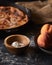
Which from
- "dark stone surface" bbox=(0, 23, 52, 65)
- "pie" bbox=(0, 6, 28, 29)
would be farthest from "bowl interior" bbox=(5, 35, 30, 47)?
"pie" bbox=(0, 6, 28, 29)

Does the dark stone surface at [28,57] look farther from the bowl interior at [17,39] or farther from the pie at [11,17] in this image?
the pie at [11,17]

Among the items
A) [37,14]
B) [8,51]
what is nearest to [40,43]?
[8,51]

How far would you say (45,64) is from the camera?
110cm

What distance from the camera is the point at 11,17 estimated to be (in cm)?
154

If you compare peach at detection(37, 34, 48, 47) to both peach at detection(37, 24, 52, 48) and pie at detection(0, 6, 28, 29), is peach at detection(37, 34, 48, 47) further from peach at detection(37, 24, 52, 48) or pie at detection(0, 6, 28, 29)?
pie at detection(0, 6, 28, 29)

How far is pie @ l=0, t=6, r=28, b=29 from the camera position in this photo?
4.64ft

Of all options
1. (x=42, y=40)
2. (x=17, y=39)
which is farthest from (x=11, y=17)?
(x=42, y=40)

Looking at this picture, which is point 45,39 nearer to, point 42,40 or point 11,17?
point 42,40

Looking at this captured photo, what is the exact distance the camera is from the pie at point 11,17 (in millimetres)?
1415

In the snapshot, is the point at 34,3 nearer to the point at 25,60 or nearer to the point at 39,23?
the point at 39,23

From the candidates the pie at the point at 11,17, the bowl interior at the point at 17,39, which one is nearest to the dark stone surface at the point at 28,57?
the bowl interior at the point at 17,39

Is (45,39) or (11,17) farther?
(11,17)

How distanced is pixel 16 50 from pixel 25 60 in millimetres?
70

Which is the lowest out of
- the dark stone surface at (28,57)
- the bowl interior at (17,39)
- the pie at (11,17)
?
the dark stone surface at (28,57)
